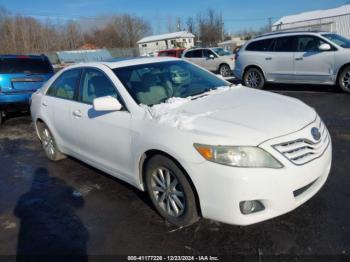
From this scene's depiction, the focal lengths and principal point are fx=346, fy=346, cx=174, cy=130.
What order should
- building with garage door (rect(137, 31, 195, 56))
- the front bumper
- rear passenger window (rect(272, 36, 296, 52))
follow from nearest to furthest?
the front bumper → rear passenger window (rect(272, 36, 296, 52)) → building with garage door (rect(137, 31, 195, 56))

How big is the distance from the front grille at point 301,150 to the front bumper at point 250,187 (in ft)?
0.14

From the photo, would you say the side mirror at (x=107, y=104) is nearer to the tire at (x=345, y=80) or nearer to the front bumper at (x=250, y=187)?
the front bumper at (x=250, y=187)

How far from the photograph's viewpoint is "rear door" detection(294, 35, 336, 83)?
886 cm

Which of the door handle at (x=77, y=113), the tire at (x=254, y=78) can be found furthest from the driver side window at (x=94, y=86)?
the tire at (x=254, y=78)

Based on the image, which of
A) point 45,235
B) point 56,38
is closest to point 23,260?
point 45,235

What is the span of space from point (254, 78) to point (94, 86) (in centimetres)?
732

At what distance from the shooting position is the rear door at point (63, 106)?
4.74 meters

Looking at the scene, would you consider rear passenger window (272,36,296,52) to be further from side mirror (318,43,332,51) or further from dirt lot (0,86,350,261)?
dirt lot (0,86,350,261)

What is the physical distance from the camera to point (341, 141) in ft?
17.4

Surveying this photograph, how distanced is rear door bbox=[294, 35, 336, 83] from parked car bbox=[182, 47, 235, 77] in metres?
6.72

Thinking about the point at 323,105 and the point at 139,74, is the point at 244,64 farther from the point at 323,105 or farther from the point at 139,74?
the point at 139,74

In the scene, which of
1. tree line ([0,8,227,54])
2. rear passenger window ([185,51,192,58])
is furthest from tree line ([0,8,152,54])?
rear passenger window ([185,51,192,58])

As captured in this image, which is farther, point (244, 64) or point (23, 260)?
point (244, 64)

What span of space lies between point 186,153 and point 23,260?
1761 millimetres
